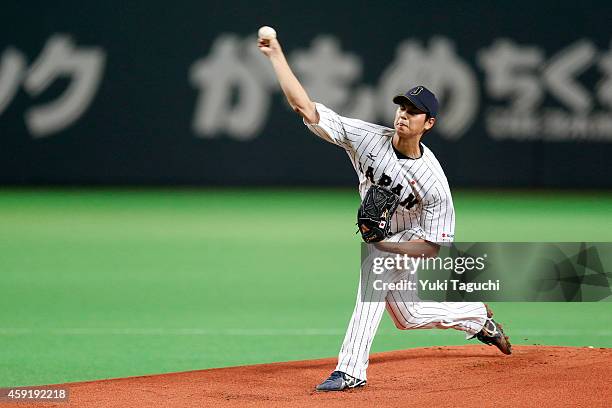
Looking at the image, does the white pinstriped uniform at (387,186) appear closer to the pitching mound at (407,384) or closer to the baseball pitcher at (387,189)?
the baseball pitcher at (387,189)

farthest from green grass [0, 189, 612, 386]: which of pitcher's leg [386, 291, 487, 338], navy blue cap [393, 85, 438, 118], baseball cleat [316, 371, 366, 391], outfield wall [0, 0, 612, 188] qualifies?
navy blue cap [393, 85, 438, 118]

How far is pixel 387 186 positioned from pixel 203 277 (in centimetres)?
492

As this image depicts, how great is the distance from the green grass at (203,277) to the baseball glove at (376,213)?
172 cm

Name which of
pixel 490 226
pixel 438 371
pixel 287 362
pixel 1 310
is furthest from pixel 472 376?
pixel 490 226

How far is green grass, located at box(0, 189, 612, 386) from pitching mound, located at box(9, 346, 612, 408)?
2.26 ft

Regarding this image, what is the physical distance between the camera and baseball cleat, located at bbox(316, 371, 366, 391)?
19.4 feet

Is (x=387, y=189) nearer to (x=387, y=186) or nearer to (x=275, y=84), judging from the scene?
(x=387, y=186)

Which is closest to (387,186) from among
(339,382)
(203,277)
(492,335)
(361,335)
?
(361,335)

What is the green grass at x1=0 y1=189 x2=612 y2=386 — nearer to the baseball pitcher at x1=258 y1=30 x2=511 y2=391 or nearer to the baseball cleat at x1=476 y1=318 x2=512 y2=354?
the baseball cleat at x1=476 y1=318 x2=512 y2=354

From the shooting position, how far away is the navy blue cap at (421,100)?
19.2ft

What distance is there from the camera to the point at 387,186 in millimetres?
5988

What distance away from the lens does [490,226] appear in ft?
45.0

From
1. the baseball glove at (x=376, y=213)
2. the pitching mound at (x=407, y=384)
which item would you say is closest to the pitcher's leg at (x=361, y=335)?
the pitching mound at (x=407, y=384)

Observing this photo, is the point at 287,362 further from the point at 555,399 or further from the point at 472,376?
the point at 555,399
